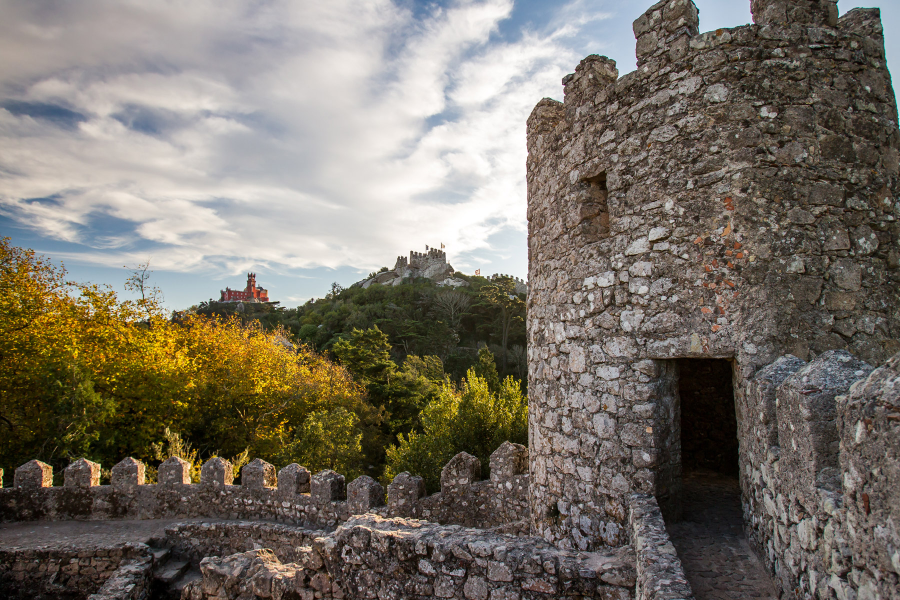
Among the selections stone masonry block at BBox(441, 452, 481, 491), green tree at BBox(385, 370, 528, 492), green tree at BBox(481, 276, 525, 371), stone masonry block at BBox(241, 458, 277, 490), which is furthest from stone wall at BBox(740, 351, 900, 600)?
green tree at BBox(481, 276, 525, 371)

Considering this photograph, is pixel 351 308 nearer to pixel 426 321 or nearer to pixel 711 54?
pixel 426 321

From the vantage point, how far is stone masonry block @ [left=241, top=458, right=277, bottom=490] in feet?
26.5

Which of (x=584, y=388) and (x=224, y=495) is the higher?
(x=584, y=388)

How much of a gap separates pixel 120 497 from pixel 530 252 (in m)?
9.21

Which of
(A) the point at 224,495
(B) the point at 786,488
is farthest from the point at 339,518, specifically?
(B) the point at 786,488

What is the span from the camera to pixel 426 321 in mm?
40031

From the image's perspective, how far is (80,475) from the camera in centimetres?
859

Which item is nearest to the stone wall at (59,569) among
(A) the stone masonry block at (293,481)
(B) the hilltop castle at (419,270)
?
(A) the stone masonry block at (293,481)

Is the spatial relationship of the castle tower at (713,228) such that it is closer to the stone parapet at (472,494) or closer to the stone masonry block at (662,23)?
the stone masonry block at (662,23)

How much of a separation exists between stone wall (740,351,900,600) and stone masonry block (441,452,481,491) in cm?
425

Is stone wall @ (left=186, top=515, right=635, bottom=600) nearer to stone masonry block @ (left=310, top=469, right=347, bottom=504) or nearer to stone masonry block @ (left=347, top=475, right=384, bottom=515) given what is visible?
stone masonry block @ (left=347, top=475, right=384, bottom=515)

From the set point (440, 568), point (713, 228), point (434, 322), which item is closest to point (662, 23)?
point (713, 228)

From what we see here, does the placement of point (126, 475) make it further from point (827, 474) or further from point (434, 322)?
point (434, 322)

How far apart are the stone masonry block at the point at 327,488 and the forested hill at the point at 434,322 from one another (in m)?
23.5
